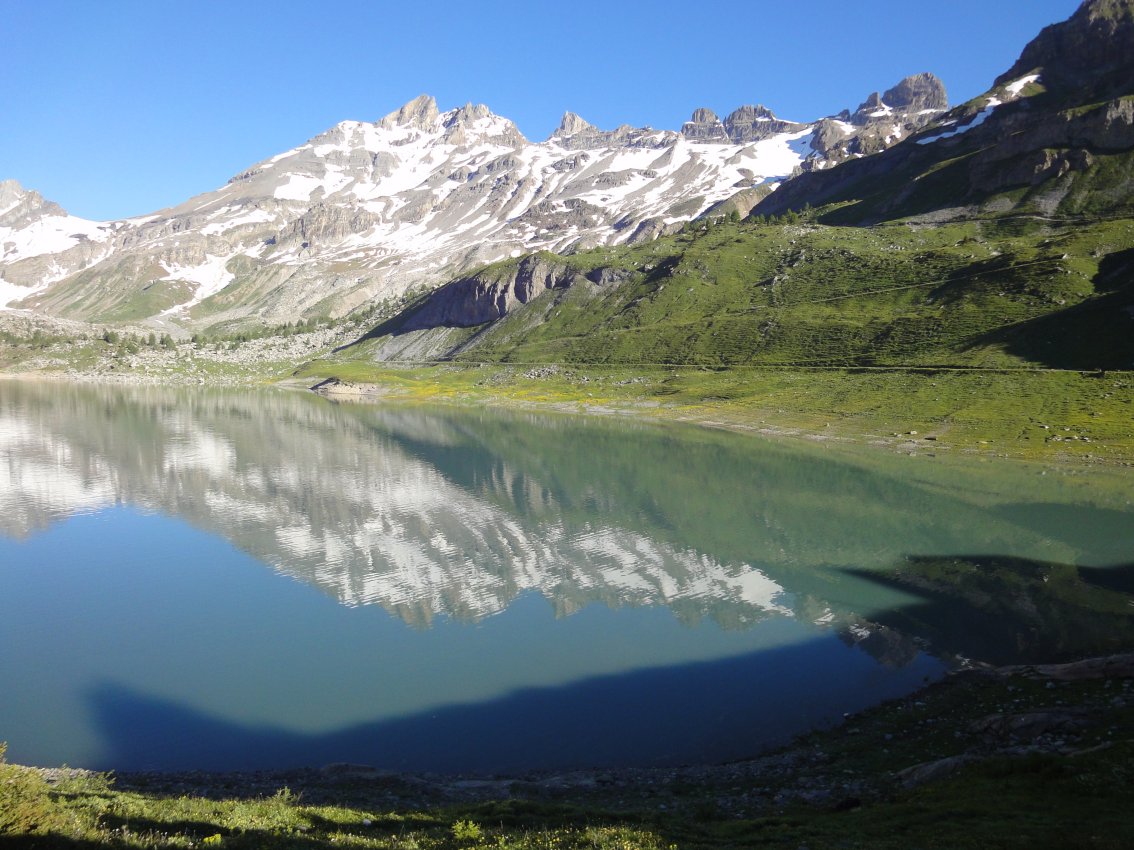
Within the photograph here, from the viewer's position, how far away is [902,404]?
3935 inches

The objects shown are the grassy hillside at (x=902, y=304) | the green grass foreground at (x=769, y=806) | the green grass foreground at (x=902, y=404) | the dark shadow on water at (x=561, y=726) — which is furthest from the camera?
the grassy hillside at (x=902, y=304)

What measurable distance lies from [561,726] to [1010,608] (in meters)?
26.7

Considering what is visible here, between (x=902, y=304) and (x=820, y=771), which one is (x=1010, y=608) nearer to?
(x=820, y=771)

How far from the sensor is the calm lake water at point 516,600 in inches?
1067

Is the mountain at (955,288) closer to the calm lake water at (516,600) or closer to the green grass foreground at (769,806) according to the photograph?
the calm lake water at (516,600)

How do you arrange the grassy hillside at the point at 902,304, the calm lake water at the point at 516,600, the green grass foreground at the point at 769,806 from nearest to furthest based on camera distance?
the green grass foreground at the point at 769,806
the calm lake water at the point at 516,600
the grassy hillside at the point at 902,304

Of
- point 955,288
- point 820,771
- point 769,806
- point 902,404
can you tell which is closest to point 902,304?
point 955,288

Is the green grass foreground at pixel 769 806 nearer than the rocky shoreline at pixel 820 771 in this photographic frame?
Yes

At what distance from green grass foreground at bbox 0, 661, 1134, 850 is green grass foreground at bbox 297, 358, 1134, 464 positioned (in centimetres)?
6520

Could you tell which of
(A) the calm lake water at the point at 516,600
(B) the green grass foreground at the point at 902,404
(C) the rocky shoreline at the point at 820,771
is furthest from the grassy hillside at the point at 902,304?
(C) the rocky shoreline at the point at 820,771

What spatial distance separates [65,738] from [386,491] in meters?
46.7

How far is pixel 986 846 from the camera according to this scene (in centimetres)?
1266

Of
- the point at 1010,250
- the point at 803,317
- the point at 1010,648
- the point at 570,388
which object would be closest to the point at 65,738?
the point at 1010,648

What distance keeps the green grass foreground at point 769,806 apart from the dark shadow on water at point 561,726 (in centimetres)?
268
